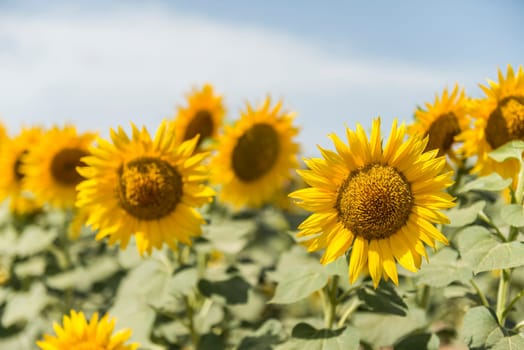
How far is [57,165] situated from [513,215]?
10.8 ft

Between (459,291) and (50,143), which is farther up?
(50,143)

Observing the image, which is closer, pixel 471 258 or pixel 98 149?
pixel 471 258

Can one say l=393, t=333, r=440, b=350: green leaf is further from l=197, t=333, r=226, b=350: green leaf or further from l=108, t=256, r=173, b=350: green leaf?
l=108, t=256, r=173, b=350: green leaf

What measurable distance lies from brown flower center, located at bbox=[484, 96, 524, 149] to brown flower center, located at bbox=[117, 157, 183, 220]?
4.90 feet

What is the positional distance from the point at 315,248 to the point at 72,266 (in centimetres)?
300

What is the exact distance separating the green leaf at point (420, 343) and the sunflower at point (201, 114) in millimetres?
2489

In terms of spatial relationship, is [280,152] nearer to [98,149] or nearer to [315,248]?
[98,149]

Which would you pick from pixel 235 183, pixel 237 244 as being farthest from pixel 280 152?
pixel 237 244

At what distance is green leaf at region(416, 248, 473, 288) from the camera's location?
249cm

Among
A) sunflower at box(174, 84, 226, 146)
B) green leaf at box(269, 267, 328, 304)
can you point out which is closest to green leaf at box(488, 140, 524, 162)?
green leaf at box(269, 267, 328, 304)

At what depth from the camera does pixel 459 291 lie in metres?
3.00

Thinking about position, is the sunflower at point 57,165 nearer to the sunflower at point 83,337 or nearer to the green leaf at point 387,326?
the sunflower at point 83,337

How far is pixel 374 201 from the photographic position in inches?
89.7

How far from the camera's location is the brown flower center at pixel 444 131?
2.96 metres
